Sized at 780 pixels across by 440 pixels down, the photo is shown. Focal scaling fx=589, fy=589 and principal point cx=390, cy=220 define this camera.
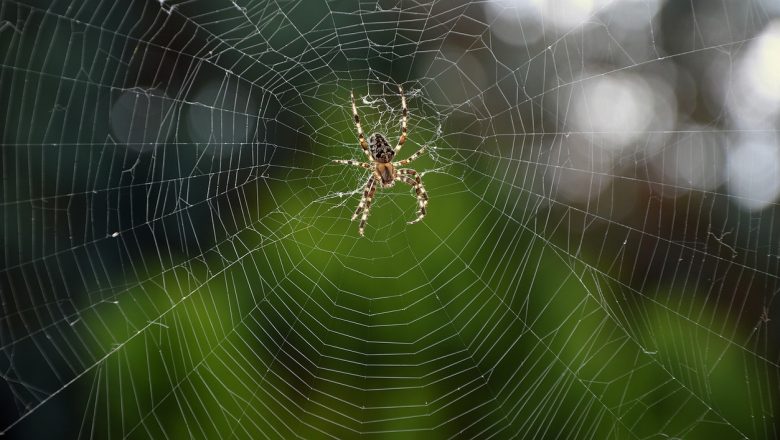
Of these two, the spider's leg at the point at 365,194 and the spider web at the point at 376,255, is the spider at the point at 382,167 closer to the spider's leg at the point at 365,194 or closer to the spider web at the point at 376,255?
the spider's leg at the point at 365,194

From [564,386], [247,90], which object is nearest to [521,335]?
[564,386]

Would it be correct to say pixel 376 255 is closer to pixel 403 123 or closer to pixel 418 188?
pixel 418 188

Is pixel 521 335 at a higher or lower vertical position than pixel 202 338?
higher

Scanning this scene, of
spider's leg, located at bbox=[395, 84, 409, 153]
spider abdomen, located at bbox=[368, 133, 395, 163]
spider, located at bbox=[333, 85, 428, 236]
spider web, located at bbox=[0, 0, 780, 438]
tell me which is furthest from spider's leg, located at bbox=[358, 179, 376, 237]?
spider's leg, located at bbox=[395, 84, 409, 153]

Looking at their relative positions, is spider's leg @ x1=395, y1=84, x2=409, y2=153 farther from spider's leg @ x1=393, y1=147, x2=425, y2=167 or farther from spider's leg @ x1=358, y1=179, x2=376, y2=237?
spider's leg @ x1=358, y1=179, x2=376, y2=237

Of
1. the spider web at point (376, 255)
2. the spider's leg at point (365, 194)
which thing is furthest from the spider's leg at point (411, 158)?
the spider's leg at point (365, 194)

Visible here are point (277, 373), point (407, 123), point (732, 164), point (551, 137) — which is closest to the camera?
point (277, 373)

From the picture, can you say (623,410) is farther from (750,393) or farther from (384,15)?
(384,15)
